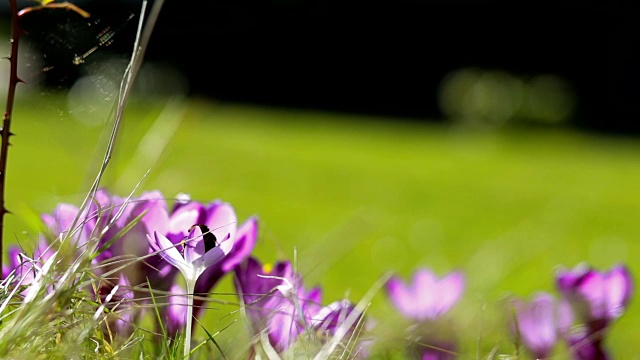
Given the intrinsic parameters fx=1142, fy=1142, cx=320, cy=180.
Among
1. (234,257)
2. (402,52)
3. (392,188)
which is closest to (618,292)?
(234,257)

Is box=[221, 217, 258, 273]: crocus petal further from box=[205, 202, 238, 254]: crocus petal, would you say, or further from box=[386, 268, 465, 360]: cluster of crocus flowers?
box=[386, 268, 465, 360]: cluster of crocus flowers

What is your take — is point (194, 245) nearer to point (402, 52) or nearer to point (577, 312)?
point (577, 312)

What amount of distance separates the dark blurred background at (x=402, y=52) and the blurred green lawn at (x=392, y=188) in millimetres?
1873

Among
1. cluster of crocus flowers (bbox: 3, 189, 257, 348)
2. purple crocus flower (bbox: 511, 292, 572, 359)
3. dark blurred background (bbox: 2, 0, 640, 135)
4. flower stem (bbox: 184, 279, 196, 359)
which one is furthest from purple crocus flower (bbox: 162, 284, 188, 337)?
dark blurred background (bbox: 2, 0, 640, 135)

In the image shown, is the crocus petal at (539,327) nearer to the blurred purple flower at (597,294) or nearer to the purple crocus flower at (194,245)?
the blurred purple flower at (597,294)

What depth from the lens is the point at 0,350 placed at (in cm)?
62

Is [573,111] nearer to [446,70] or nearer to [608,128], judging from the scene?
[608,128]

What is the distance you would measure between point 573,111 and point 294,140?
4295 millimetres

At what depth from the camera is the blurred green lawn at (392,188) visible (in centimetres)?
117

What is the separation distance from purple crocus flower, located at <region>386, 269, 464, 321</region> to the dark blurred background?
12.0m

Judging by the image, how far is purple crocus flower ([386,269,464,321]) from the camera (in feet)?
2.87

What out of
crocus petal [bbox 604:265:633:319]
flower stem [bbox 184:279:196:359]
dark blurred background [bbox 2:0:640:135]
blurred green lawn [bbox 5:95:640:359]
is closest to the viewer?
flower stem [bbox 184:279:196:359]

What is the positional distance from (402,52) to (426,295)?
44.8 ft

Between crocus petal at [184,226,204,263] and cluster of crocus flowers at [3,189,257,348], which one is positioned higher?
crocus petal at [184,226,204,263]
